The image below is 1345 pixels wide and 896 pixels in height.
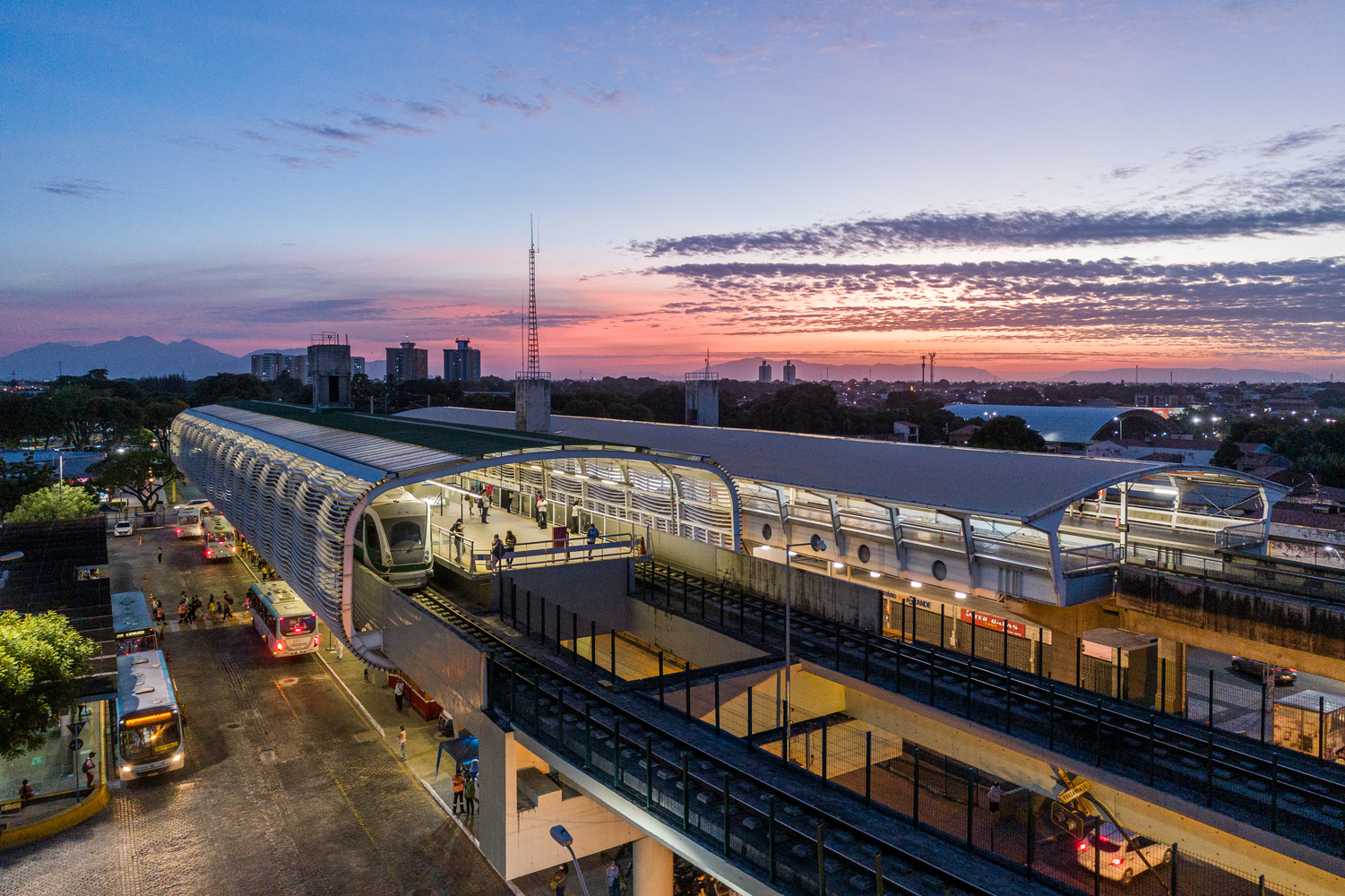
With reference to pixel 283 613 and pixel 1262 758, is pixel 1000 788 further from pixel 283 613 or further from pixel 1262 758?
pixel 283 613

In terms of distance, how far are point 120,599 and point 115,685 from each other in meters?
12.0

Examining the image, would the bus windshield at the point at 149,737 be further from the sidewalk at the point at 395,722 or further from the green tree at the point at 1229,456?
the green tree at the point at 1229,456

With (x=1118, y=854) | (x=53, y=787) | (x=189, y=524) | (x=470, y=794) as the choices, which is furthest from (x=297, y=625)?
(x=189, y=524)

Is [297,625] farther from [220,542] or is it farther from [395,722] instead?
[220,542]

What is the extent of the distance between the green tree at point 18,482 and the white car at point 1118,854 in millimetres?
58806

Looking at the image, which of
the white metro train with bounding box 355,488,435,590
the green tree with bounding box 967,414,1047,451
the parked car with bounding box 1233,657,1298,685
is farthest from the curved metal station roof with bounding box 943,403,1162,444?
the white metro train with bounding box 355,488,435,590

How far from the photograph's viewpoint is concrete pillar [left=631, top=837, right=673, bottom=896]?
14797mm

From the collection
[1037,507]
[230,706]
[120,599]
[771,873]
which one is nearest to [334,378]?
[120,599]

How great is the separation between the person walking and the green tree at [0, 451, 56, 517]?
45.7 m

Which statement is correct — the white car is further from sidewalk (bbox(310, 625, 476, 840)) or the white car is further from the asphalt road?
sidewalk (bbox(310, 625, 476, 840))

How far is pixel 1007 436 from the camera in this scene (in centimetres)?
5269

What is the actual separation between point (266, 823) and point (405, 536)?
7.92 metres

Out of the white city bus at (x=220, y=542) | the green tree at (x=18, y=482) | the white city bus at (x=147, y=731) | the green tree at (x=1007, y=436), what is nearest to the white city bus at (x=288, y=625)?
the white city bus at (x=147, y=731)

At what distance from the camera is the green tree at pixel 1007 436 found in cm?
5244
